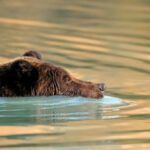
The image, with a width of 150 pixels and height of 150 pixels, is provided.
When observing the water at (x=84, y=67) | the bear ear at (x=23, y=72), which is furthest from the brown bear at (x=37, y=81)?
the water at (x=84, y=67)

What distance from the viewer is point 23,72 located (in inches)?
470

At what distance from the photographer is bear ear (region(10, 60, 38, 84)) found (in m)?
11.9

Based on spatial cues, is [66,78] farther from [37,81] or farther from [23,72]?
[23,72]

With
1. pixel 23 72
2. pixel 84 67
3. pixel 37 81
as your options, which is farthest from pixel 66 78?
pixel 84 67

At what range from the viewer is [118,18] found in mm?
24609

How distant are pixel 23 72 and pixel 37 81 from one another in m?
0.36

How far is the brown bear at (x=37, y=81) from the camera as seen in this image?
12.0m

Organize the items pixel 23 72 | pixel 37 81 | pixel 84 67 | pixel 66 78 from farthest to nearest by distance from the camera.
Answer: pixel 84 67
pixel 66 78
pixel 37 81
pixel 23 72

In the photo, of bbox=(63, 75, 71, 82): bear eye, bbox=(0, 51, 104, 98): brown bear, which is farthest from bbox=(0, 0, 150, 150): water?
bbox=(63, 75, 71, 82): bear eye

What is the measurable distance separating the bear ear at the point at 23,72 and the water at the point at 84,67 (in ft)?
0.90

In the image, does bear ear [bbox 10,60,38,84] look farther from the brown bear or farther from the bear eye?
Answer: the bear eye

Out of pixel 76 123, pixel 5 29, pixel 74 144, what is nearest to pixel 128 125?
pixel 76 123

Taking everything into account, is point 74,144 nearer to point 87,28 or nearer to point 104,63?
point 104,63

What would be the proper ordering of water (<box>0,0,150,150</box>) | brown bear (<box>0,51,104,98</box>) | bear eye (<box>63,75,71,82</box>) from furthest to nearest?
bear eye (<box>63,75,71,82</box>)
brown bear (<box>0,51,104,98</box>)
water (<box>0,0,150,150</box>)
